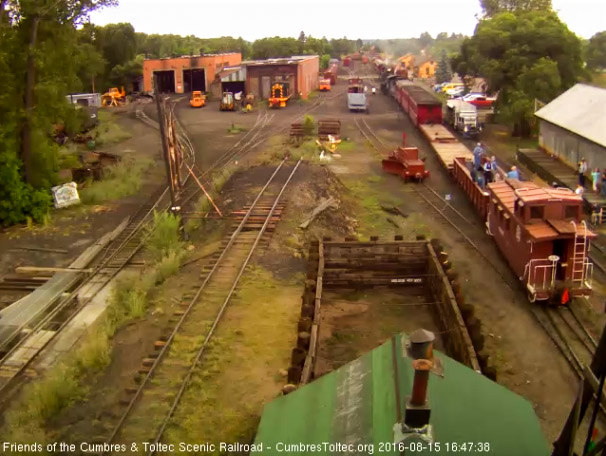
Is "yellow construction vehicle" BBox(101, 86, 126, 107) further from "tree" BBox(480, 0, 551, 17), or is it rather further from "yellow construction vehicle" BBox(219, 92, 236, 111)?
"tree" BBox(480, 0, 551, 17)

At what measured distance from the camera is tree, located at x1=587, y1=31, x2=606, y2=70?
217ft

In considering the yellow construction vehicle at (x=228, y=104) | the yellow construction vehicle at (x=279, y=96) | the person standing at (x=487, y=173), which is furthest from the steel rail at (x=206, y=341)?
the yellow construction vehicle at (x=279, y=96)

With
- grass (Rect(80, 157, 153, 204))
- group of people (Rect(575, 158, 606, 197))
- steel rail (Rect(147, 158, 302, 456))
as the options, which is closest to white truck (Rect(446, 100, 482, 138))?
group of people (Rect(575, 158, 606, 197))

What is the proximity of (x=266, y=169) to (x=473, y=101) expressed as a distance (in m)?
34.2

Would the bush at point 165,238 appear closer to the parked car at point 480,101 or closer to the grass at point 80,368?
the grass at point 80,368

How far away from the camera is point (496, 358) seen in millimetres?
12938

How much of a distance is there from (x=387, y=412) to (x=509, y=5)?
7641 cm

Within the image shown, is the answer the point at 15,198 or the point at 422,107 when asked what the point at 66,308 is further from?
the point at 422,107

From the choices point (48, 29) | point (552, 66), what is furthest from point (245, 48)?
point (48, 29)

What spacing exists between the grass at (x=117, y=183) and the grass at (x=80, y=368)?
996 cm

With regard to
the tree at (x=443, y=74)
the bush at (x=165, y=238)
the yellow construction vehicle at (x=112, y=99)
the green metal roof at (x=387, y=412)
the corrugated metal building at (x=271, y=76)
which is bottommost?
the bush at (x=165, y=238)

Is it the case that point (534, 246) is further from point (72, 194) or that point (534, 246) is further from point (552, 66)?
point (552, 66)

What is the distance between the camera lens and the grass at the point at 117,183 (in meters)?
26.3

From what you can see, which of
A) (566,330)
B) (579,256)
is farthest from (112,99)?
(566,330)
